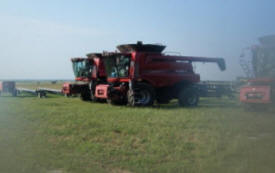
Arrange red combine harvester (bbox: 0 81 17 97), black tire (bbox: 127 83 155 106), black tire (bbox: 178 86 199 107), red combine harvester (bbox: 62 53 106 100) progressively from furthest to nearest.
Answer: red combine harvester (bbox: 0 81 17 97) → red combine harvester (bbox: 62 53 106 100) → black tire (bbox: 178 86 199 107) → black tire (bbox: 127 83 155 106)

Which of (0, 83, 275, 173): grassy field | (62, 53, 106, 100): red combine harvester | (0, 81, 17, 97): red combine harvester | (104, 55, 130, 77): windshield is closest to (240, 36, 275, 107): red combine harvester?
(0, 83, 275, 173): grassy field

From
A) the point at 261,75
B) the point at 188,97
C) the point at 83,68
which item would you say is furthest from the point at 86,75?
the point at 261,75

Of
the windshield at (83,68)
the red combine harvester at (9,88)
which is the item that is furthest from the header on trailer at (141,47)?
the red combine harvester at (9,88)

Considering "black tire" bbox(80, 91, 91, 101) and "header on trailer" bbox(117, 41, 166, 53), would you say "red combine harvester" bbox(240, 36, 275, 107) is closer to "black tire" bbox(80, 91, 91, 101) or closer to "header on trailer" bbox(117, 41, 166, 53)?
"header on trailer" bbox(117, 41, 166, 53)

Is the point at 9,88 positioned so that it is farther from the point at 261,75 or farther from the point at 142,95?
the point at 261,75

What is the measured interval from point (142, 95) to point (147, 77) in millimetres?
848

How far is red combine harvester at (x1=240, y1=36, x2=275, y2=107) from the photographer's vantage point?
11766mm

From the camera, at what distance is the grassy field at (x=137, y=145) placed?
5426 millimetres

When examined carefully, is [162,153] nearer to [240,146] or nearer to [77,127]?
[240,146]

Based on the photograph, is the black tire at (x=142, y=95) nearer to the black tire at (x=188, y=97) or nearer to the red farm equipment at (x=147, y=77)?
the red farm equipment at (x=147, y=77)

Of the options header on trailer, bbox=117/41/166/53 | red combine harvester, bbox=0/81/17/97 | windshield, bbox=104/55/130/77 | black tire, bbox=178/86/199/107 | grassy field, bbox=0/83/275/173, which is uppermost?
header on trailer, bbox=117/41/166/53

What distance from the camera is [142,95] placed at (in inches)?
569

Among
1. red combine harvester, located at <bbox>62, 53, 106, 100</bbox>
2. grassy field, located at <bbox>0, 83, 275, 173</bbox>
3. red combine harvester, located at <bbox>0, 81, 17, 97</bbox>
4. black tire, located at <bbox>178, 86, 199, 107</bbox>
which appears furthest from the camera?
red combine harvester, located at <bbox>0, 81, 17, 97</bbox>

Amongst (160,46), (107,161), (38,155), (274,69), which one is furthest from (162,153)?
(160,46)
